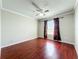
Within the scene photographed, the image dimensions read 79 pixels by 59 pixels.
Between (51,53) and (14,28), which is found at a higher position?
(14,28)

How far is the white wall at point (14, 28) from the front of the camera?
134 inches

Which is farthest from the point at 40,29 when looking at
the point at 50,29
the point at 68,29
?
the point at 68,29

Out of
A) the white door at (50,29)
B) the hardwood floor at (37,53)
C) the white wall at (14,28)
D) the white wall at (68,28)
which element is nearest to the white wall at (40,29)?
the white door at (50,29)

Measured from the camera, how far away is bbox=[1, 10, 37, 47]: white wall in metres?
3.39

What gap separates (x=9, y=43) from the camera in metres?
3.66

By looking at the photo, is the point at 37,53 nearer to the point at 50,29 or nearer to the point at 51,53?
the point at 51,53

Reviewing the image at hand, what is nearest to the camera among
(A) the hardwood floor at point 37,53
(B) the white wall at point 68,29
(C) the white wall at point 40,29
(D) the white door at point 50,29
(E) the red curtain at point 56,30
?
(A) the hardwood floor at point 37,53

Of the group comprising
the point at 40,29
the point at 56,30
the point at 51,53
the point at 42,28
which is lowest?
the point at 51,53

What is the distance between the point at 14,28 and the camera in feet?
13.1

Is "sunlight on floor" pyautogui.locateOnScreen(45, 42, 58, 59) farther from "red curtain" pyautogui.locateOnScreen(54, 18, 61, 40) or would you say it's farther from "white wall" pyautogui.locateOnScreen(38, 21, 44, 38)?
"white wall" pyautogui.locateOnScreen(38, 21, 44, 38)

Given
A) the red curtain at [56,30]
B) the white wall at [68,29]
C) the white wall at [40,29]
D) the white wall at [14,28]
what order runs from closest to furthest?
the white wall at [14,28] < the white wall at [68,29] < the red curtain at [56,30] < the white wall at [40,29]

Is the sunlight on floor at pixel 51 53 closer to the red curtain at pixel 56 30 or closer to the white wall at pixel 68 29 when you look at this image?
the white wall at pixel 68 29

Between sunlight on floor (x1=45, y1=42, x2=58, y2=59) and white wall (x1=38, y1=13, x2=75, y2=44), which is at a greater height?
white wall (x1=38, y1=13, x2=75, y2=44)

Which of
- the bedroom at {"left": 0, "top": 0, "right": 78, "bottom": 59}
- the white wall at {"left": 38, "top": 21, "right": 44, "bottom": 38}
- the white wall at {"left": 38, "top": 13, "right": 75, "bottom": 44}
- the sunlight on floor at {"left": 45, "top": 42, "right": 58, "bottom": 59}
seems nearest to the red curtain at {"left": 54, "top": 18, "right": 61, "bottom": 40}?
the bedroom at {"left": 0, "top": 0, "right": 78, "bottom": 59}
